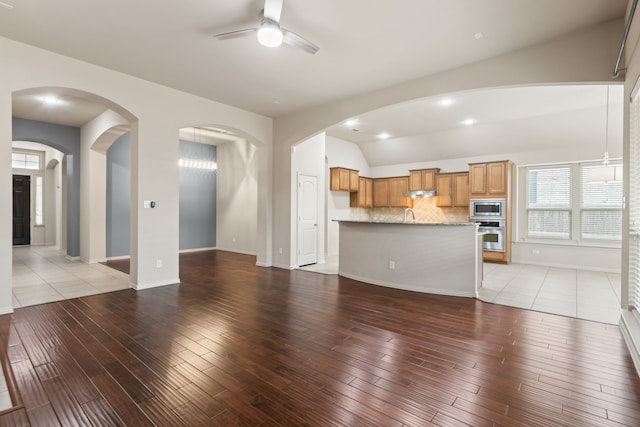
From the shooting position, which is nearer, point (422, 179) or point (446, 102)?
point (446, 102)

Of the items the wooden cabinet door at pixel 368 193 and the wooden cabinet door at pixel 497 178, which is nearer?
the wooden cabinet door at pixel 497 178

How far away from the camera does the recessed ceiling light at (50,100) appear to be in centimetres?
555

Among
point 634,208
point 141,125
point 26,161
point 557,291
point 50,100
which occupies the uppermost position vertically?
point 50,100

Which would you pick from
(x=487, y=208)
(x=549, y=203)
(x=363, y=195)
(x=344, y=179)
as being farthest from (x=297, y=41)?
(x=549, y=203)

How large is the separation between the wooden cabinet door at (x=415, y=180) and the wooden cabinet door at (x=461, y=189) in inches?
39.1

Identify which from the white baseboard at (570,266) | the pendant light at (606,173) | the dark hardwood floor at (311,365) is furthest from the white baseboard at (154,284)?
the pendant light at (606,173)

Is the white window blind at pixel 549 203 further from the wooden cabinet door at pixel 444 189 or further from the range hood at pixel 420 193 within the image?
the range hood at pixel 420 193

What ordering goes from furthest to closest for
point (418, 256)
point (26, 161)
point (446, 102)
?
point (26, 161), point (446, 102), point (418, 256)

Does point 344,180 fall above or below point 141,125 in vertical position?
below

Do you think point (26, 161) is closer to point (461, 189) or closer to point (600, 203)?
point (461, 189)

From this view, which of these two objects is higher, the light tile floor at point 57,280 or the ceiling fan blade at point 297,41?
the ceiling fan blade at point 297,41

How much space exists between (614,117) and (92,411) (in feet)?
29.8

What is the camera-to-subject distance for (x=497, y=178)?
7777mm

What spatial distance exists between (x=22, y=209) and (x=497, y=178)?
14893 mm
